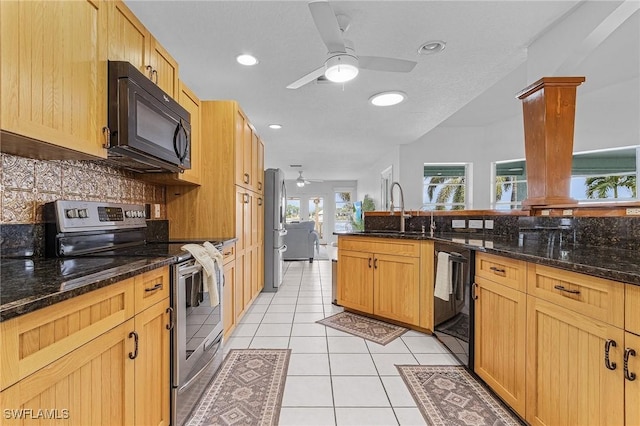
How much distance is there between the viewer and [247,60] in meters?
2.44

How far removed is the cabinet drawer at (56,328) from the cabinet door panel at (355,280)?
2.20 m

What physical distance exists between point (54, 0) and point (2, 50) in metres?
0.37

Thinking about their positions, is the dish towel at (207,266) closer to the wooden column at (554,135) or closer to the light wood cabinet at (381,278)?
the light wood cabinet at (381,278)

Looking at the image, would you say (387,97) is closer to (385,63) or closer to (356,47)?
(356,47)

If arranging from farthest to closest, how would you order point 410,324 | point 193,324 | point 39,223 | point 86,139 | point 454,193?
point 454,193, point 410,324, point 193,324, point 39,223, point 86,139

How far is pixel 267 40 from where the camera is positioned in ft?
7.07

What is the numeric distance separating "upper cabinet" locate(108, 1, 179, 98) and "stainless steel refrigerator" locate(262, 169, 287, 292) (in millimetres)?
2105

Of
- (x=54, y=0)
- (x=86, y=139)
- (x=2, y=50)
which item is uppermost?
(x=54, y=0)

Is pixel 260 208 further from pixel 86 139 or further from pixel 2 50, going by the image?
pixel 2 50

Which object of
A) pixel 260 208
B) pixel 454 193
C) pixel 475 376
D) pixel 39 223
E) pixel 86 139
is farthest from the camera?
pixel 454 193

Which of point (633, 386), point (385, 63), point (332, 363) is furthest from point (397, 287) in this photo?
point (385, 63)

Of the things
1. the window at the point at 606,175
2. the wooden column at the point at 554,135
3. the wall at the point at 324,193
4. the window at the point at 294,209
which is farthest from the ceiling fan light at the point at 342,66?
the window at the point at 294,209

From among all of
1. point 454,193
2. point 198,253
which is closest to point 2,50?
point 198,253

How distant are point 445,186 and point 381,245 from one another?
394 centimetres
